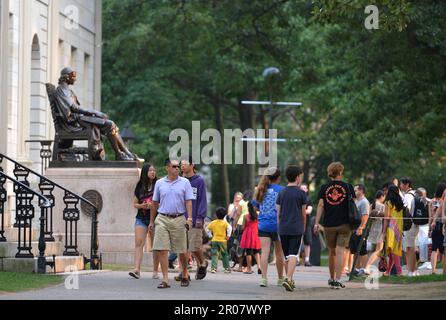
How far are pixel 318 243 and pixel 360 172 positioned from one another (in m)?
25.7

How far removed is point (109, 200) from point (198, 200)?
18.2ft

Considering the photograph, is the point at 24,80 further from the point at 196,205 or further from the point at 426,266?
the point at 196,205

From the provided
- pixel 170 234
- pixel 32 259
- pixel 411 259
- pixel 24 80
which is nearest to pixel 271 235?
pixel 170 234

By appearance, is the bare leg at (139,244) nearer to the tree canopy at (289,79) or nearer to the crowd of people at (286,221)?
the crowd of people at (286,221)

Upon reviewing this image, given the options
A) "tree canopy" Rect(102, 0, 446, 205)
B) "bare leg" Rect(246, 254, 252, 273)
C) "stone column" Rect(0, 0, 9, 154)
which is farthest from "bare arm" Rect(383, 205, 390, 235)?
"stone column" Rect(0, 0, 9, 154)

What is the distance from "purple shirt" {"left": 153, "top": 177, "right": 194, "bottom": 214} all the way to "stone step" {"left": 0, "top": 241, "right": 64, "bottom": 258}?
116 inches

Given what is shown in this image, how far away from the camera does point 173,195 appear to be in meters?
19.0

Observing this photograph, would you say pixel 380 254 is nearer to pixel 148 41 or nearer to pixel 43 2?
pixel 43 2

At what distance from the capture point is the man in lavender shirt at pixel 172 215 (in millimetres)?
18953

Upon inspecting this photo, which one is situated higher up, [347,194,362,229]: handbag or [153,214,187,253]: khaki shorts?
[347,194,362,229]: handbag

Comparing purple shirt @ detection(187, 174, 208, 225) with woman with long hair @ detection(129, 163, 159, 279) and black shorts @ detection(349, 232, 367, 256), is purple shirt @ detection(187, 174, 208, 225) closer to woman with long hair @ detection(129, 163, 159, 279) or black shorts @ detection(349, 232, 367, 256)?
woman with long hair @ detection(129, 163, 159, 279)

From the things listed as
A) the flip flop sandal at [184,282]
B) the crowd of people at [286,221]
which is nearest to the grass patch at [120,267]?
the crowd of people at [286,221]

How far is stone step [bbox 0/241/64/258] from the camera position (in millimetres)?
20812
